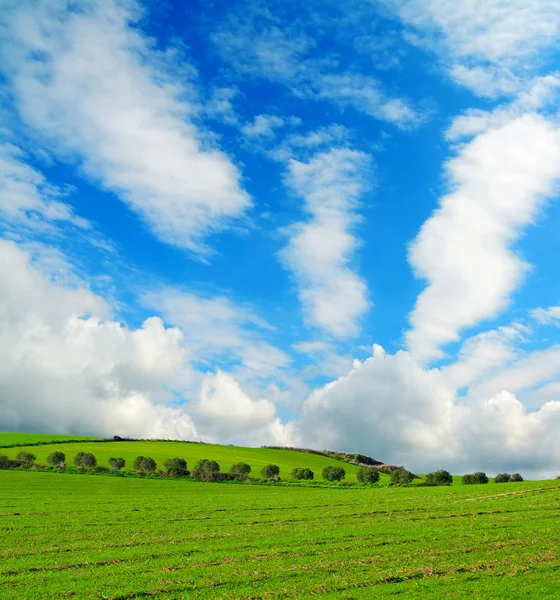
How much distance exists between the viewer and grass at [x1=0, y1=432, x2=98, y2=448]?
545 feet

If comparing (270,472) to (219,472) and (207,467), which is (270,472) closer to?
(219,472)

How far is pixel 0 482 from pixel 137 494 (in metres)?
24.5

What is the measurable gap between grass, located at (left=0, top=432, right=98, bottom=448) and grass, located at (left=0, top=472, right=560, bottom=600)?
115 metres

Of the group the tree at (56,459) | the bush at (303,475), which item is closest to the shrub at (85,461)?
the tree at (56,459)

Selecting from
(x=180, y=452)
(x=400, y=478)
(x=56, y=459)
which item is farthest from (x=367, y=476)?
(x=56, y=459)

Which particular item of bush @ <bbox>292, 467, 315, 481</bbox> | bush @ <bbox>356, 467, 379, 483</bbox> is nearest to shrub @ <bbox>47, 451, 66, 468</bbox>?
bush @ <bbox>292, 467, 315, 481</bbox>

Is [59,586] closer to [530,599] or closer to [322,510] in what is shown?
[530,599]

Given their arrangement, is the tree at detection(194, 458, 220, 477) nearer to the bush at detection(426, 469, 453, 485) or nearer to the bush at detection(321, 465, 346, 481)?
the bush at detection(321, 465, 346, 481)

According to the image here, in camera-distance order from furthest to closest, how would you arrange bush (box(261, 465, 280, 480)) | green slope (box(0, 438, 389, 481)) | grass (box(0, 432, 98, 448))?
grass (box(0, 432, 98, 448)) → green slope (box(0, 438, 389, 481)) → bush (box(261, 465, 280, 480))

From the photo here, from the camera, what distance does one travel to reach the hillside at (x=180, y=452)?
455 ft

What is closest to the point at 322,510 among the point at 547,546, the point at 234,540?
the point at 234,540

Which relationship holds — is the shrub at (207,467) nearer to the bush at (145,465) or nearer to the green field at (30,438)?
the bush at (145,465)

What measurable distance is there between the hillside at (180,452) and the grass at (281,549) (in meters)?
76.3

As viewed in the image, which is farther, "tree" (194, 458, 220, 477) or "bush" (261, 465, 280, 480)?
"tree" (194, 458, 220, 477)
